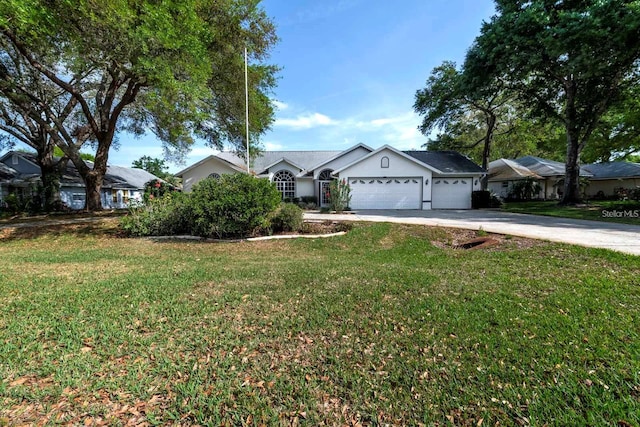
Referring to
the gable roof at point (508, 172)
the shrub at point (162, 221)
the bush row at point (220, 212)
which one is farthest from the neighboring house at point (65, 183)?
the gable roof at point (508, 172)

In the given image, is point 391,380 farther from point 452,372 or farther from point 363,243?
point 363,243

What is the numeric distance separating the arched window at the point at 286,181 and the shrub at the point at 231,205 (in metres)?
13.4

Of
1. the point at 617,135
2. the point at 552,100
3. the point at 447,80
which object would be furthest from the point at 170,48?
the point at 617,135

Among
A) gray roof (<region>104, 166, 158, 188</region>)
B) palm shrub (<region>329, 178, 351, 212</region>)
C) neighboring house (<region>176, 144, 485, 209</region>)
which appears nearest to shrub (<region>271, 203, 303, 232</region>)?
palm shrub (<region>329, 178, 351, 212</region>)

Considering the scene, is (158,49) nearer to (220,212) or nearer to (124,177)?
(220,212)

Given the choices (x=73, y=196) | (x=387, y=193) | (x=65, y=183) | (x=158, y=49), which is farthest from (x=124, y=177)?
(x=387, y=193)

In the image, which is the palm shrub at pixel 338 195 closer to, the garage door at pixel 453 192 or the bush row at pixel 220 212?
the bush row at pixel 220 212

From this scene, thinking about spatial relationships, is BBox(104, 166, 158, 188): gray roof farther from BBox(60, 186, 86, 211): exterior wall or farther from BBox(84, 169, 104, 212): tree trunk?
BBox(84, 169, 104, 212): tree trunk

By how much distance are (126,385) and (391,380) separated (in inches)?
93.9

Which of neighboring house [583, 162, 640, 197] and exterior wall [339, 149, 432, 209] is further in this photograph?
neighboring house [583, 162, 640, 197]

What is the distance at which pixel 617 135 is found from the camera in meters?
26.2

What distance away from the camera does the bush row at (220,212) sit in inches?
365

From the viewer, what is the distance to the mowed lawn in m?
2.19

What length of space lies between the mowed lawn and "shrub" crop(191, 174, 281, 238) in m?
3.72
